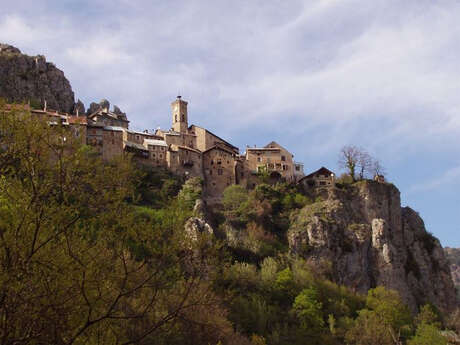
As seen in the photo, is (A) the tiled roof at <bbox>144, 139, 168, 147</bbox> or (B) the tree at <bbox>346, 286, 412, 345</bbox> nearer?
(B) the tree at <bbox>346, 286, 412, 345</bbox>

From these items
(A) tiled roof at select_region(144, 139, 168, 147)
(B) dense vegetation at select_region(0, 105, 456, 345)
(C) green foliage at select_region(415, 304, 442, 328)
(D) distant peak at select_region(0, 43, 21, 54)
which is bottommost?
(C) green foliage at select_region(415, 304, 442, 328)

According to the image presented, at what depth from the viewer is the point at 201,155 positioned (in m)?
82.4

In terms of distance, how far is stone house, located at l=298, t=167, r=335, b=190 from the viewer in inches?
3194

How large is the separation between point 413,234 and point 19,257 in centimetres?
6859

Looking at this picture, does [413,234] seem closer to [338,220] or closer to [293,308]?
[338,220]

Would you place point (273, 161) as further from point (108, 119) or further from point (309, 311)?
point (309, 311)

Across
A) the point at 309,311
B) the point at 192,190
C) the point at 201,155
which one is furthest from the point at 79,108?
the point at 309,311

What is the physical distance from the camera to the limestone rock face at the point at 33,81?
290ft

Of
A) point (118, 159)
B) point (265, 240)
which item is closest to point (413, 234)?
point (265, 240)

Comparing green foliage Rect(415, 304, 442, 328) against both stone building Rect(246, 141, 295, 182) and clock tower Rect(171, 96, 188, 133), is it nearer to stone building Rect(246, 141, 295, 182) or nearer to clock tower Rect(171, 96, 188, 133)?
stone building Rect(246, 141, 295, 182)

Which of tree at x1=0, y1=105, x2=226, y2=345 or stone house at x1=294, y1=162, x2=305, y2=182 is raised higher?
stone house at x1=294, y1=162, x2=305, y2=182

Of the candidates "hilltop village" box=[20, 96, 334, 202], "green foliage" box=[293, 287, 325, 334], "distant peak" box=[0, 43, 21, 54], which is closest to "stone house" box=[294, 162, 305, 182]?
"hilltop village" box=[20, 96, 334, 202]

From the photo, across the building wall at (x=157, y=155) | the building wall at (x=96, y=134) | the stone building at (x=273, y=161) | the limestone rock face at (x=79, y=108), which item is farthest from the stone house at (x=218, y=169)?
the limestone rock face at (x=79, y=108)

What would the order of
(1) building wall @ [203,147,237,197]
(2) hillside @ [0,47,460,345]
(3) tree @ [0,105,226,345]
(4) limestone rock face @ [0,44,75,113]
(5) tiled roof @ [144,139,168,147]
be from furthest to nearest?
(4) limestone rock face @ [0,44,75,113], (1) building wall @ [203,147,237,197], (5) tiled roof @ [144,139,168,147], (2) hillside @ [0,47,460,345], (3) tree @ [0,105,226,345]
